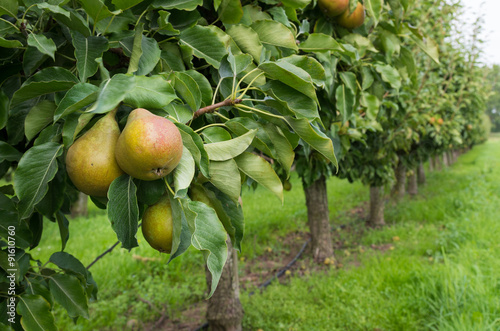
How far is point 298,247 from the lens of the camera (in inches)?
221

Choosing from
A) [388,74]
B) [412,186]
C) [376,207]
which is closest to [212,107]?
[388,74]

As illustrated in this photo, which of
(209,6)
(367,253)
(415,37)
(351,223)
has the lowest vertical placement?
(351,223)

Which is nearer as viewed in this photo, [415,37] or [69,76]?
[69,76]

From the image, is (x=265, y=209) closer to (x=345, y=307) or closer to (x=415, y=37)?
(x=345, y=307)

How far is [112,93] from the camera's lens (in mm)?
595

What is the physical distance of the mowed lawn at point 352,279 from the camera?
9.93ft

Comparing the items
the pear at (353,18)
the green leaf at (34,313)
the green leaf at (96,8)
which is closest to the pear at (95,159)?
the green leaf at (96,8)

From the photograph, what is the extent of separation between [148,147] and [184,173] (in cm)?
10

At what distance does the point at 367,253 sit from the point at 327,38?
438 cm

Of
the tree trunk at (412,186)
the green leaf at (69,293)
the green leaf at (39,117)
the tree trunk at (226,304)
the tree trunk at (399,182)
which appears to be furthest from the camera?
the tree trunk at (412,186)

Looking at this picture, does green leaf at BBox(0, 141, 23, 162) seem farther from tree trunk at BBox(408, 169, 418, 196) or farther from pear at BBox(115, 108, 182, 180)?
tree trunk at BBox(408, 169, 418, 196)

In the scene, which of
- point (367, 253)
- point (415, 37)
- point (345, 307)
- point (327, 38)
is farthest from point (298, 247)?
point (327, 38)

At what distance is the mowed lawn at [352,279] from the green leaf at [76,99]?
290cm

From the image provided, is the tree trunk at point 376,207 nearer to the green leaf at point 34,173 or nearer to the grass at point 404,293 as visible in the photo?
the grass at point 404,293
